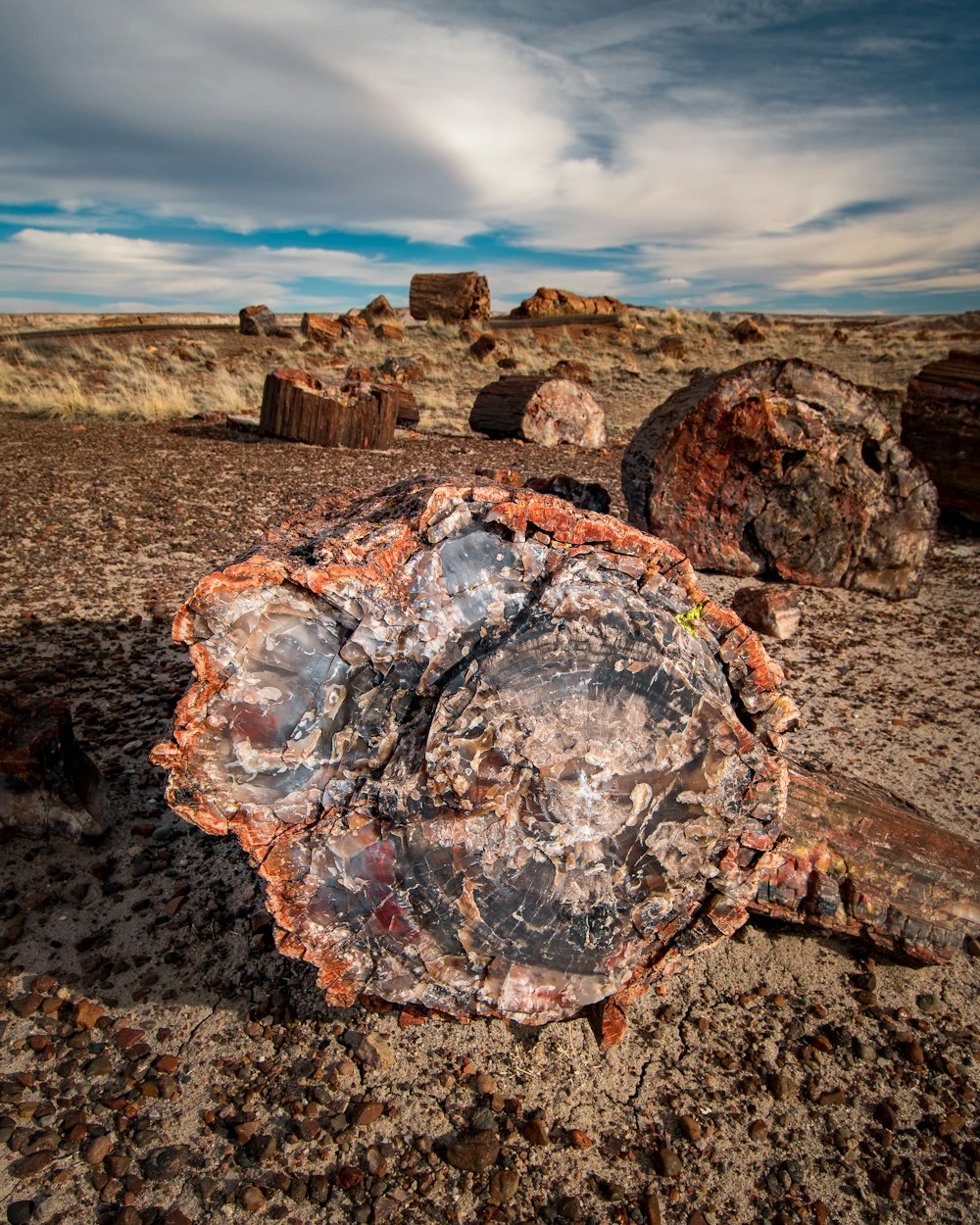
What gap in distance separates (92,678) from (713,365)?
1857cm

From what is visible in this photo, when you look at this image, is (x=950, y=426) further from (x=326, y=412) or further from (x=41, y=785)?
(x=41, y=785)

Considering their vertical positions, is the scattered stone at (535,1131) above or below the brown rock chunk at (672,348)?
below

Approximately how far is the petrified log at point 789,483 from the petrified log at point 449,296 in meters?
18.9

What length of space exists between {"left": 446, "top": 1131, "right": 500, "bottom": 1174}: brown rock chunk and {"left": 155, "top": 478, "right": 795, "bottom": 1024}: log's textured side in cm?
27

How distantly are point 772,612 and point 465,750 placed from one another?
3417 millimetres

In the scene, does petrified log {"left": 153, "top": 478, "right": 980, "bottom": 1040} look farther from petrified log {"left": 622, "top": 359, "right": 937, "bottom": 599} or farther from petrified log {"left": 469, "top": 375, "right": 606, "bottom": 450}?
petrified log {"left": 469, "top": 375, "right": 606, "bottom": 450}

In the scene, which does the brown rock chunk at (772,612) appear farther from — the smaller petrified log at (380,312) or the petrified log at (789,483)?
the smaller petrified log at (380,312)


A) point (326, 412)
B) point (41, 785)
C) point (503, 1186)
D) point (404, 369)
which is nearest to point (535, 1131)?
point (503, 1186)

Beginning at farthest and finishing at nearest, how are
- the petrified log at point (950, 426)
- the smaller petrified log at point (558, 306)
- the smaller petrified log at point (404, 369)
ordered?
the smaller petrified log at point (558, 306), the smaller petrified log at point (404, 369), the petrified log at point (950, 426)

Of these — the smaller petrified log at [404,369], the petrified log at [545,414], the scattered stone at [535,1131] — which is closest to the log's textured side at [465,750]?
the scattered stone at [535,1131]

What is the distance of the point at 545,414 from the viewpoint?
33.6 feet

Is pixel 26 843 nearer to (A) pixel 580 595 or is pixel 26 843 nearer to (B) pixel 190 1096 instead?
(B) pixel 190 1096

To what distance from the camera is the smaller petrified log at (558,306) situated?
28.9 metres

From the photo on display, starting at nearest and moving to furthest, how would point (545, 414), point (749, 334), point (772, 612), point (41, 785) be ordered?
point (41, 785) < point (772, 612) < point (545, 414) < point (749, 334)
